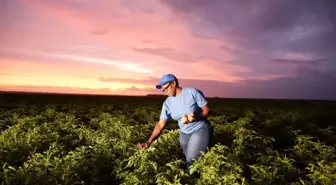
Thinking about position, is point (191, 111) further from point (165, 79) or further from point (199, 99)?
point (165, 79)

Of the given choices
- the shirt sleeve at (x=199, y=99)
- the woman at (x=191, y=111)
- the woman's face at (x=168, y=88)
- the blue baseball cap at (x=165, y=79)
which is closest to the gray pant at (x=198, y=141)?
the woman at (x=191, y=111)

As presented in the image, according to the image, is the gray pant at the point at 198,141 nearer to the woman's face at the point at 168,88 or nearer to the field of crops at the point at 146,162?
the field of crops at the point at 146,162

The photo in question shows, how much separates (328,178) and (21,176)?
4.51 meters

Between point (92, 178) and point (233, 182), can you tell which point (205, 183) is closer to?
point (233, 182)

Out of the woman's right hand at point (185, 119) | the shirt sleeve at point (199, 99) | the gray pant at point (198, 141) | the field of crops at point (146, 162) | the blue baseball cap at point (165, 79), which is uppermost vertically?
the blue baseball cap at point (165, 79)

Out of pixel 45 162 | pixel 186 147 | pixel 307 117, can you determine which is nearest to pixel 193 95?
pixel 186 147

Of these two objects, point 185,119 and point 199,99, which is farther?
point 199,99

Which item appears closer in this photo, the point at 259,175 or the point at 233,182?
the point at 233,182

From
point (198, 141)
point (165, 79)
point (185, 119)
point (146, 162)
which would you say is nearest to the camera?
point (185, 119)

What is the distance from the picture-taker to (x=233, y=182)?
458 cm

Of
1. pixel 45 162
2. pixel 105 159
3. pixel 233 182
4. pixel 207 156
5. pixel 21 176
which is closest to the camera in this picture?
pixel 233 182

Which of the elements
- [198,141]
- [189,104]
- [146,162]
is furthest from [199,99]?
[146,162]

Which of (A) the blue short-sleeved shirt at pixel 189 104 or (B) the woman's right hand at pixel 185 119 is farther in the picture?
(A) the blue short-sleeved shirt at pixel 189 104

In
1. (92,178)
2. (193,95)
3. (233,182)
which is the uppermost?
(193,95)
